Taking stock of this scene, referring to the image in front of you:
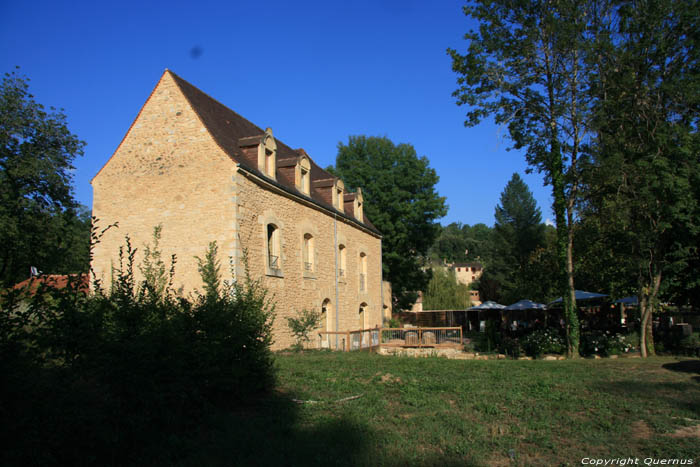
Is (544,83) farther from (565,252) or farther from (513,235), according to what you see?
(513,235)

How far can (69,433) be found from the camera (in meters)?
4.32

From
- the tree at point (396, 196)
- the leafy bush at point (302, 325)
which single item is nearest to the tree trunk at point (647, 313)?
the leafy bush at point (302, 325)

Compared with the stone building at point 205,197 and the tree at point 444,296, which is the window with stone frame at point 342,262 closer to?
the stone building at point 205,197

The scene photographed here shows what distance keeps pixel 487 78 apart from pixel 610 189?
206 inches

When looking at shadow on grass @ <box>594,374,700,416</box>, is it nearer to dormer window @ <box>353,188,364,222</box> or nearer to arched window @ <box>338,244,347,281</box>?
arched window @ <box>338,244,347,281</box>

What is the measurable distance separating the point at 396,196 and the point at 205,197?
1858cm

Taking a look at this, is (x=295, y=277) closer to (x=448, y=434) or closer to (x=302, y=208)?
(x=302, y=208)

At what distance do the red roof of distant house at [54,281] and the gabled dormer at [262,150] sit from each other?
12167 mm

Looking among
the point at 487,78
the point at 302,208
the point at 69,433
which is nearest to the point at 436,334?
the point at 302,208

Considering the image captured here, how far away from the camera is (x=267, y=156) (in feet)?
58.3

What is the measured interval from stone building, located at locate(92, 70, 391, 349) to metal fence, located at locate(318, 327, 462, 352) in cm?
63

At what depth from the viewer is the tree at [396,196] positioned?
3259cm

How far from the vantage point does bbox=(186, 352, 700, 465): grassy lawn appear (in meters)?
5.33
